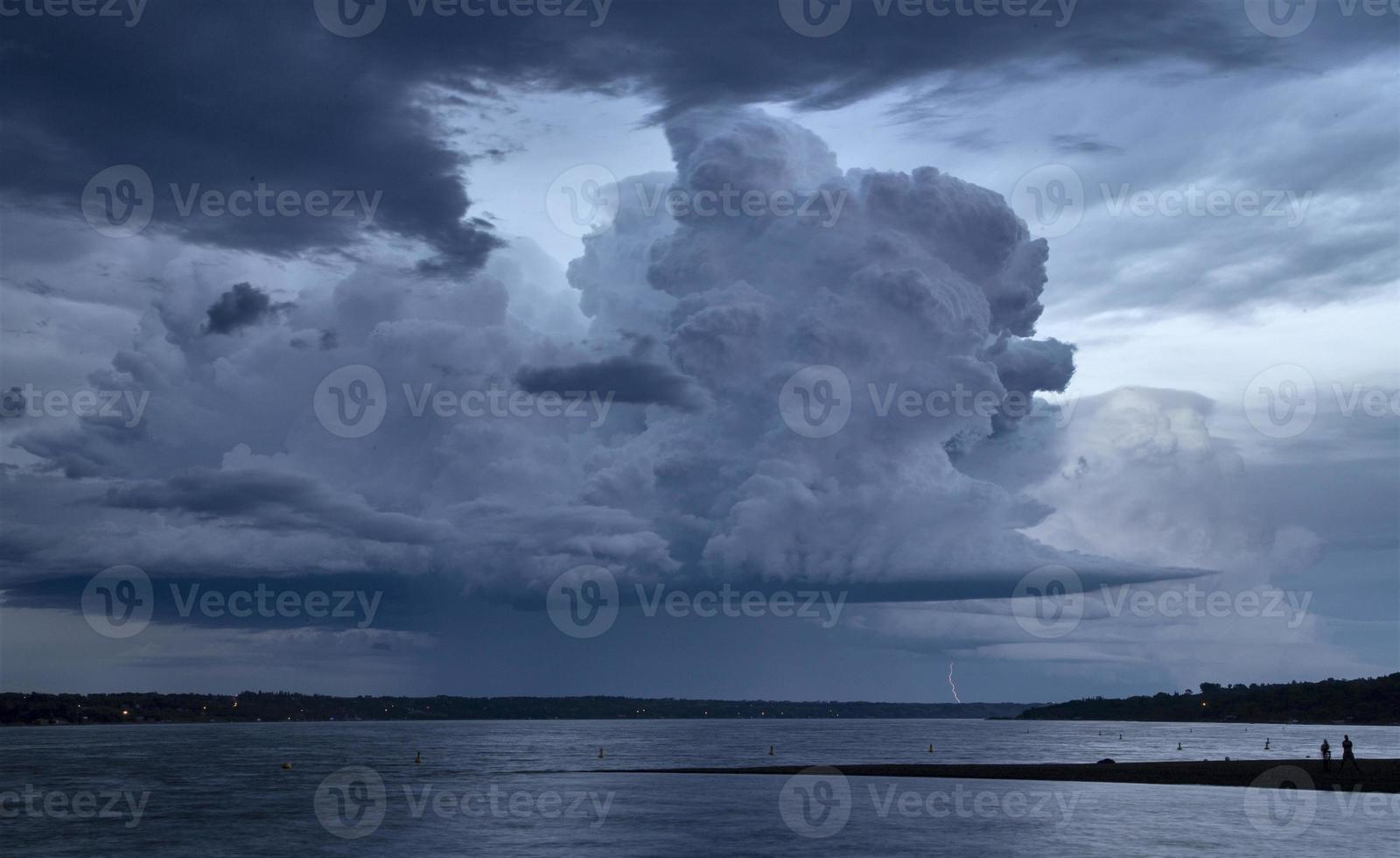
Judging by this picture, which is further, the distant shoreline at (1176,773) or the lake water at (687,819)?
the distant shoreline at (1176,773)

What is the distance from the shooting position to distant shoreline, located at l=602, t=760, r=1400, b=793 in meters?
112

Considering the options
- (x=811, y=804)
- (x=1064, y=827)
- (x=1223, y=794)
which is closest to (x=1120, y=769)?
(x=1223, y=794)

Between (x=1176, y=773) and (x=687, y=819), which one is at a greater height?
(x=1176, y=773)

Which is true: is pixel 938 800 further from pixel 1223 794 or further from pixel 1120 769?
pixel 1120 769

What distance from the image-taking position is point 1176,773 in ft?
436

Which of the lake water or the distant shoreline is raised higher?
the distant shoreline

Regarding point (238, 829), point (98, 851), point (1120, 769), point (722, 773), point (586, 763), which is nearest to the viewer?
point (98, 851)

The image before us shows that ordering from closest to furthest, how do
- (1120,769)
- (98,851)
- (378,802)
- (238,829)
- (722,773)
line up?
1. (98,851)
2. (238,829)
3. (378,802)
4. (1120,769)
5. (722,773)

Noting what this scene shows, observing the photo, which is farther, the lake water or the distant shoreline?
the distant shoreline

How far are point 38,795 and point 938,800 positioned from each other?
9685 cm

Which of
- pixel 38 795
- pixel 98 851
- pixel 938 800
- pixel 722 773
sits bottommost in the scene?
pixel 98 851

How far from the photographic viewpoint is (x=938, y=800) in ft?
379

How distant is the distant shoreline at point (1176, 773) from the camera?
112 metres

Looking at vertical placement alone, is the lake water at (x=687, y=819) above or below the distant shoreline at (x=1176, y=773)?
below
